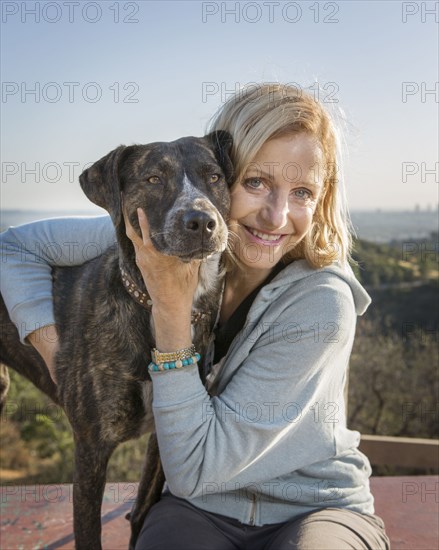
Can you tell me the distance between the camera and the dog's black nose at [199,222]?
1.94 m

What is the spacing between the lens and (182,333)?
1938mm

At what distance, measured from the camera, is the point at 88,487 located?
219 cm

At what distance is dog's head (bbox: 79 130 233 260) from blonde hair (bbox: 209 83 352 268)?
0.08m

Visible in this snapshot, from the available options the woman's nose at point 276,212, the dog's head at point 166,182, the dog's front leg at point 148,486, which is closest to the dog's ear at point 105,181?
the dog's head at point 166,182

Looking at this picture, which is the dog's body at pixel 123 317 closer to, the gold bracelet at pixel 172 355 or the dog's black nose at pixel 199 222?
the dog's black nose at pixel 199 222

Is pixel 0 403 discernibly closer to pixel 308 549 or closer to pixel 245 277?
pixel 245 277

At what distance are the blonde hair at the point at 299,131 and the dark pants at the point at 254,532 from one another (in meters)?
0.79

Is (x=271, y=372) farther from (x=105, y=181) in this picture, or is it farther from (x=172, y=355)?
(x=105, y=181)

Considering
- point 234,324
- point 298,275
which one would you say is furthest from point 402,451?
point 298,275

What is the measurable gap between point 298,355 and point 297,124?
28.4 inches

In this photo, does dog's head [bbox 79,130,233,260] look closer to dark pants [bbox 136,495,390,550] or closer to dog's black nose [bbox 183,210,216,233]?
dog's black nose [bbox 183,210,216,233]

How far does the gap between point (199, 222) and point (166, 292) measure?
0.23 metres

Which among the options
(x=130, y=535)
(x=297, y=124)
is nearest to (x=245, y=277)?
(x=297, y=124)

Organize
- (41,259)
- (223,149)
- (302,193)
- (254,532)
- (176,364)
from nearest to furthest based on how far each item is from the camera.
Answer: (176,364), (254,532), (302,193), (223,149), (41,259)
